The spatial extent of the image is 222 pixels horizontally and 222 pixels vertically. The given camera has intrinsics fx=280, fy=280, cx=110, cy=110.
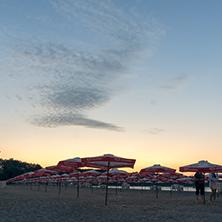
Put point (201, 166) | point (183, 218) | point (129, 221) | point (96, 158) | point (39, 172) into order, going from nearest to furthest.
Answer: point (129, 221) < point (183, 218) < point (96, 158) < point (201, 166) < point (39, 172)

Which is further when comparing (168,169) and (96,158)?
(168,169)

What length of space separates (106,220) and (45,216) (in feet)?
7.76

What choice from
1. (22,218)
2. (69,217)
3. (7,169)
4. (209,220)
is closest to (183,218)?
(209,220)

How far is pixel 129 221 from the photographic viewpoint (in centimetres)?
938

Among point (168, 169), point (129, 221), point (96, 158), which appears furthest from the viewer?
point (168, 169)

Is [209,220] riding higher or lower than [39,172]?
lower

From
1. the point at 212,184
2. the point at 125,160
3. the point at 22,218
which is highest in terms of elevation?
the point at 125,160

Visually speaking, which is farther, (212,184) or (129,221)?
(212,184)

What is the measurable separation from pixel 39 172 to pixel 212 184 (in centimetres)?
1912

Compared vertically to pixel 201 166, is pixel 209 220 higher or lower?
lower

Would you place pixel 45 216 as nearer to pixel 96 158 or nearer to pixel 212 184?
pixel 96 158

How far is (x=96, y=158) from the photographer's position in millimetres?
14195

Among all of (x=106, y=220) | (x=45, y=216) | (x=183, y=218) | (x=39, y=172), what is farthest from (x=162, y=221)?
(x=39, y=172)

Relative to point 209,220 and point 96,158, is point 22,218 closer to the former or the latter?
point 96,158
